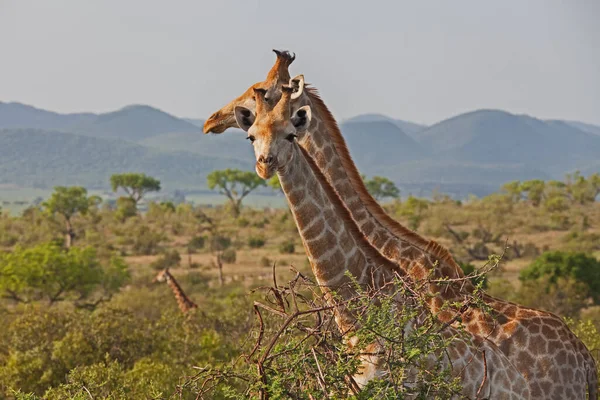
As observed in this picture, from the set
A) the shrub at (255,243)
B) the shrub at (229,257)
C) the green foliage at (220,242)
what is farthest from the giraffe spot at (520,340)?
the shrub at (255,243)

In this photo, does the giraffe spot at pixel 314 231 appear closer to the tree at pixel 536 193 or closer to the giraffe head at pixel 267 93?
the giraffe head at pixel 267 93

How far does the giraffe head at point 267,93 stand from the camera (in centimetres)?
657

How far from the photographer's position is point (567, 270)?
22.4 metres

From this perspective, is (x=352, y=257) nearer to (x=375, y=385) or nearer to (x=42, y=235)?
(x=375, y=385)

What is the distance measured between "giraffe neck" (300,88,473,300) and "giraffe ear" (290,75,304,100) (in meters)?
0.47

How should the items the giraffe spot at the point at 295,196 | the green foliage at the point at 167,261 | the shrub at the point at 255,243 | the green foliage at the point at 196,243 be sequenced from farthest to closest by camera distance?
the green foliage at the point at 196,243
the shrub at the point at 255,243
the green foliage at the point at 167,261
the giraffe spot at the point at 295,196

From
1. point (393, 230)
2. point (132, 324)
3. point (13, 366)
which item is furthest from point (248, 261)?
point (393, 230)

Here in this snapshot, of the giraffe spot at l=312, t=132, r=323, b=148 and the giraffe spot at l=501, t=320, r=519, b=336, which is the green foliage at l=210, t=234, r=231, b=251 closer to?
the giraffe spot at l=312, t=132, r=323, b=148

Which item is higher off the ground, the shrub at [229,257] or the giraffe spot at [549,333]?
the giraffe spot at [549,333]

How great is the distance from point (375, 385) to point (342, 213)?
1.75 meters

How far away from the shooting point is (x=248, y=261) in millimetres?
33844

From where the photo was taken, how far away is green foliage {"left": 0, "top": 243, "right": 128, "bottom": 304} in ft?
70.4

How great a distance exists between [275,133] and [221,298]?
1976 centimetres

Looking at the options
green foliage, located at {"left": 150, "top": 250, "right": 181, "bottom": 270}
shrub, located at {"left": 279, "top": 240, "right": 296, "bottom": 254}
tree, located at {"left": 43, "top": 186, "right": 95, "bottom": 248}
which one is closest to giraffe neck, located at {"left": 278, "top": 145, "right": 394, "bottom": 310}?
green foliage, located at {"left": 150, "top": 250, "right": 181, "bottom": 270}
